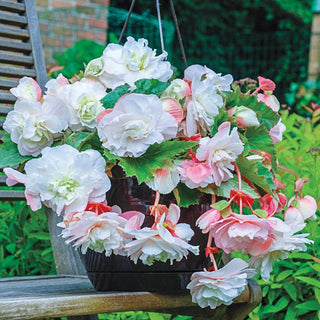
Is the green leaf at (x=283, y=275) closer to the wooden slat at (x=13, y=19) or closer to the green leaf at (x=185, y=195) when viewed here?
the green leaf at (x=185, y=195)

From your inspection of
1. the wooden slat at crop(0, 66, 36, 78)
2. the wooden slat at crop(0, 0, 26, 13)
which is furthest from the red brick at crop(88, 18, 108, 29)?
the wooden slat at crop(0, 66, 36, 78)

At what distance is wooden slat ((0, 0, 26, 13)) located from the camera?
Result: 167cm

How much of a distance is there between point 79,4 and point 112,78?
300 centimetres

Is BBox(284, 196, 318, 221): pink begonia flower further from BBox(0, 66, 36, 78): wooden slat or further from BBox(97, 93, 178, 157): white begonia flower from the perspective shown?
BBox(0, 66, 36, 78): wooden slat

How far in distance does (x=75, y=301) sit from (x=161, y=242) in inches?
6.6

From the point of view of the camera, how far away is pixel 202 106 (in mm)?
1012

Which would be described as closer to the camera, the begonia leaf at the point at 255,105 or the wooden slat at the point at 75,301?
the wooden slat at the point at 75,301

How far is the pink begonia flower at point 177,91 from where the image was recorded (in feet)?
3.42

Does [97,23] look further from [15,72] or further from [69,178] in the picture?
[69,178]

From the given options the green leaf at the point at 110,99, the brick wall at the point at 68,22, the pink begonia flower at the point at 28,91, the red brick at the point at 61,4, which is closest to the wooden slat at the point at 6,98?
the pink begonia flower at the point at 28,91

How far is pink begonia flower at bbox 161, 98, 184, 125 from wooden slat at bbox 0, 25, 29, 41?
0.81 metres

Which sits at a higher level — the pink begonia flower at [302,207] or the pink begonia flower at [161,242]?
the pink begonia flower at [161,242]

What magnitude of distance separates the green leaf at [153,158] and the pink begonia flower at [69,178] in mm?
46

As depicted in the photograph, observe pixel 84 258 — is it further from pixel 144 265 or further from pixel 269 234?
pixel 269 234
